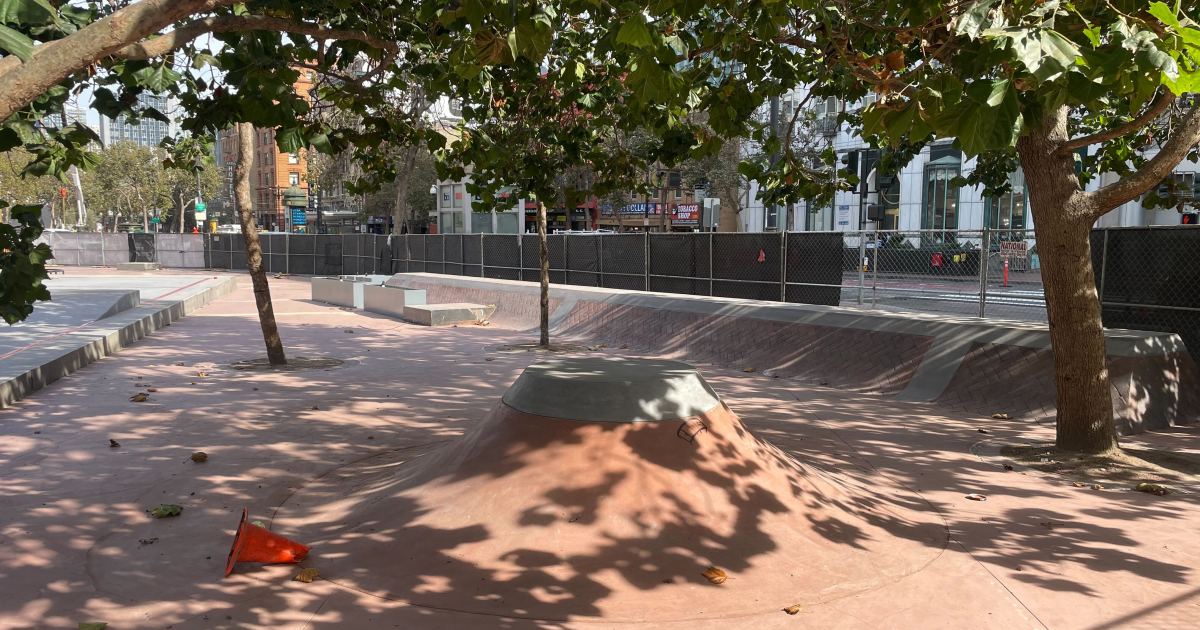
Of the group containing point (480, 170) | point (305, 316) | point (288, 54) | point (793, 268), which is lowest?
point (305, 316)

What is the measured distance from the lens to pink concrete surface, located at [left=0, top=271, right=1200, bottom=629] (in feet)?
14.7

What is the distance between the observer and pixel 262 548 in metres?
5.09

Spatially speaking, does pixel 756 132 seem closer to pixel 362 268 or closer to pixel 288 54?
pixel 288 54

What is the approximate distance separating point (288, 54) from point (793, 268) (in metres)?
10.3

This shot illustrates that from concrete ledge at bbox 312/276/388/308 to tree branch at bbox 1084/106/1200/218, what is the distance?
2060cm

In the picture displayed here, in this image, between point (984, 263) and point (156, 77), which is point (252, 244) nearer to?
point (156, 77)

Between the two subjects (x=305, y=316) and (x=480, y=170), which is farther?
(x=305, y=316)

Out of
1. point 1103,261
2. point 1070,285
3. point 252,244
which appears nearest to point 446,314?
point 252,244

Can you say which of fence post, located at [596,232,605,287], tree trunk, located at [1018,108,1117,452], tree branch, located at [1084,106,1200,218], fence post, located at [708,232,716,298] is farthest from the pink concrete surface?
fence post, located at [596,232,605,287]

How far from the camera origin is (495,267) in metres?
25.6

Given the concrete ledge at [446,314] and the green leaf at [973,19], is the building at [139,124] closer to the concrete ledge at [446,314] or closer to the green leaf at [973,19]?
the green leaf at [973,19]

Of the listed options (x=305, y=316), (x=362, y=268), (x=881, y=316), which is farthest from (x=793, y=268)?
(x=362, y=268)

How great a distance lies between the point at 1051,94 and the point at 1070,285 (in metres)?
4.26

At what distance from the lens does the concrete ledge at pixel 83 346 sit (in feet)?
34.1
